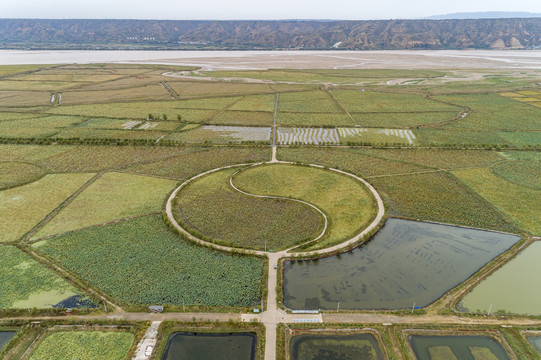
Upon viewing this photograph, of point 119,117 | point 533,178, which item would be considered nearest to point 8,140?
point 119,117

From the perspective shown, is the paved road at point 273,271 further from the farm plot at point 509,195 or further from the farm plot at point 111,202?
the farm plot at point 509,195

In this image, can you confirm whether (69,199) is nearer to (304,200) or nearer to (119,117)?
(304,200)

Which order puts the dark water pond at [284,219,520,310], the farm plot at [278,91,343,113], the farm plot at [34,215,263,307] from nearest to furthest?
the farm plot at [34,215,263,307] < the dark water pond at [284,219,520,310] < the farm plot at [278,91,343,113]

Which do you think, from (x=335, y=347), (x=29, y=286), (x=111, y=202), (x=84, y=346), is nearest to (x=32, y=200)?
(x=111, y=202)

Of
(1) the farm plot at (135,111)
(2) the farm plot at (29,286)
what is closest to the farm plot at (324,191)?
(2) the farm plot at (29,286)

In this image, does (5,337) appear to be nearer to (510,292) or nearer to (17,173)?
(17,173)

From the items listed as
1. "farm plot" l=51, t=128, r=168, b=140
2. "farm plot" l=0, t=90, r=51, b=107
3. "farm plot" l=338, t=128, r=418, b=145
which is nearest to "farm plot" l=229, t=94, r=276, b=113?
"farm plot" l=338, t=128, r=418, b=145

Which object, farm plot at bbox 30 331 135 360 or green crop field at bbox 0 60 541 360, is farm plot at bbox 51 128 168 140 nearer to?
green crop field at bbox 0 60 541 360
